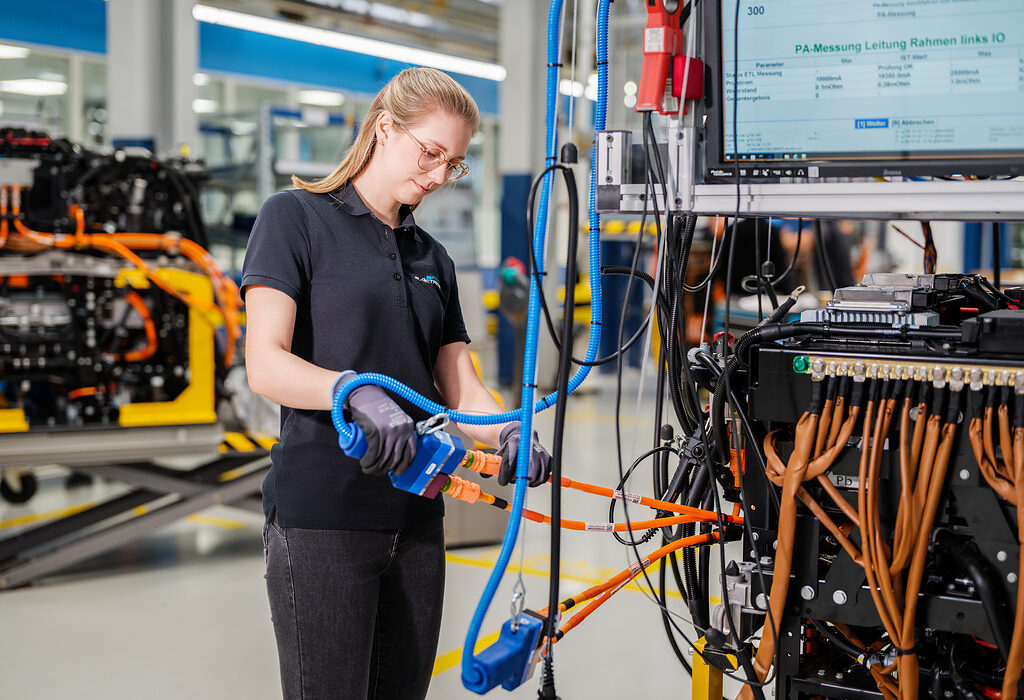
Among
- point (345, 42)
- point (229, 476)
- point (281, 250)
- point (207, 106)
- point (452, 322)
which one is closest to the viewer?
point (281, 250)

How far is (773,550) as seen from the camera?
5.20 ft

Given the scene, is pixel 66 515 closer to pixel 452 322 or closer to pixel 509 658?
pixel 452 322

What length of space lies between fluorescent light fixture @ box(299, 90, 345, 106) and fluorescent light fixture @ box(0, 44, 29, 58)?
3.48 meters

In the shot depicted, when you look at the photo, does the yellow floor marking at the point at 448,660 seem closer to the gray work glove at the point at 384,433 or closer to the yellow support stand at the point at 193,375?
the yellow support stand at the point at 193,375

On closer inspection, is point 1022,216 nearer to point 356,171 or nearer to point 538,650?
point 538,650

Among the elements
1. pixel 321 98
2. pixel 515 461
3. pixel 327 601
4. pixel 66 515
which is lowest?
pixel 66 515

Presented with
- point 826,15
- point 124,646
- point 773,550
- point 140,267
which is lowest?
point 124,646

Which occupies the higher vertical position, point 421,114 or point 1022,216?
point 421,114

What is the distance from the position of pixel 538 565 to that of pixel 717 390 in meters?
2.97

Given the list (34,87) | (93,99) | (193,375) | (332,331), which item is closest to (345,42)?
(93,99)

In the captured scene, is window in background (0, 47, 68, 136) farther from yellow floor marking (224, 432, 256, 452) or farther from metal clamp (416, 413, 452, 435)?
metal clamp (416, 413, 452, 435)

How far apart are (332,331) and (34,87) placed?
387 inches

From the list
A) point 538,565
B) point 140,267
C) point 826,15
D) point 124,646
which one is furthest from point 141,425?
point 826,15

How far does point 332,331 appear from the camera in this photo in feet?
5.49
